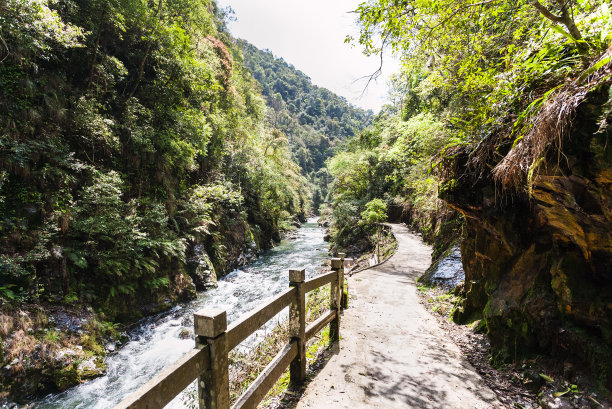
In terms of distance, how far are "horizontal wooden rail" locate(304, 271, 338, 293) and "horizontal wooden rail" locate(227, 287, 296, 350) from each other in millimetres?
410

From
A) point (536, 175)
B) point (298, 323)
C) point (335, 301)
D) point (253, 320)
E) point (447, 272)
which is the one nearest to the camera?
point (253, 320)

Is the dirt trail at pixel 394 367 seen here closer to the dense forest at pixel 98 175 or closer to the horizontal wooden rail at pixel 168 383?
the horizontal wooden rail at pixel 168 383

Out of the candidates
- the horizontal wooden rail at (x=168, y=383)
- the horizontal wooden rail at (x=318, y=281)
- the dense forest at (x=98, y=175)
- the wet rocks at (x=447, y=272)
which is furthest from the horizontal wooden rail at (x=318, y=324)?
the dense forest at (x=98, y=175)

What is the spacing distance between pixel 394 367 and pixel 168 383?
3742mm

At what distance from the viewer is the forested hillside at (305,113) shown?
90938 millimetres

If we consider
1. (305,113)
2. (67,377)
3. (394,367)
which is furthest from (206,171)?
(305,113)

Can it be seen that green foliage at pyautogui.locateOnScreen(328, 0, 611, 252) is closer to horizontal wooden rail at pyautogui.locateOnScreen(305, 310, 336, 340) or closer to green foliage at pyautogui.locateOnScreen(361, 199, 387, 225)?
horizontal wooden rail at pyautogui.locateOnScreen(305, 310, 336, 340)

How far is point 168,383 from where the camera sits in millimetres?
1540

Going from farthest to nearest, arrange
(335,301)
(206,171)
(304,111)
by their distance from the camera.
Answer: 1. (304,111)
2. (206,171)
3. (335,301)

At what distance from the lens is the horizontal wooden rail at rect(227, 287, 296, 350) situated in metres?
2.21

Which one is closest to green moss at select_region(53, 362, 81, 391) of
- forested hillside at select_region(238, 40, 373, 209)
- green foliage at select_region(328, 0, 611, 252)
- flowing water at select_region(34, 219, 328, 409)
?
flowing water at select_region(34, 219, 328, 409)

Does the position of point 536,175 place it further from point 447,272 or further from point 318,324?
point 447,272

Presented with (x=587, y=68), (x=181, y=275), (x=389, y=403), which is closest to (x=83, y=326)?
(x=181, y=275)

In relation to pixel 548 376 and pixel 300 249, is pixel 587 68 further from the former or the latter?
pixel 300 249
